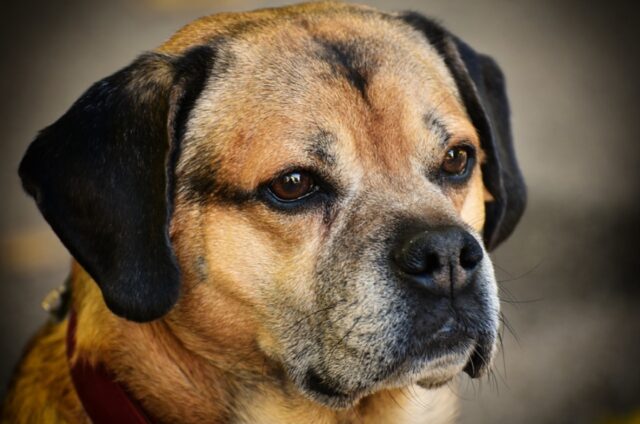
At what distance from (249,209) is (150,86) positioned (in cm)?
57

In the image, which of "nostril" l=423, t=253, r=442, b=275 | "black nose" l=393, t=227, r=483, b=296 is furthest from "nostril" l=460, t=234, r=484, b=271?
"nostril" l=423, t=253, r=442, b=275

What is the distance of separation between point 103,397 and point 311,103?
4.19 ft

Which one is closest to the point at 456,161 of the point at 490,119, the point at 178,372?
the point at 490,119

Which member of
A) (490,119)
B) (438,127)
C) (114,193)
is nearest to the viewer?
(114,193)

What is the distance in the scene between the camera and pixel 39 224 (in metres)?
7.74

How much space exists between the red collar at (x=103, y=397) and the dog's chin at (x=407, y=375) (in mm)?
596

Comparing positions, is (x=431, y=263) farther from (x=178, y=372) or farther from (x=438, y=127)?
Result: (x=178, y=372)

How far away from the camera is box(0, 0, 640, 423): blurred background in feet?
22.0

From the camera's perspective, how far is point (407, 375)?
3.36 m

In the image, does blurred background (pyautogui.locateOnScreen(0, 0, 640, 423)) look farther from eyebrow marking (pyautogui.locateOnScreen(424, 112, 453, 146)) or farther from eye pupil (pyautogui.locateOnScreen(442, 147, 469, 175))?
eyebrow marking (pyautogui.locateOnScreen(424, 112, 453, 146))

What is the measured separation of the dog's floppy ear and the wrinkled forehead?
0.81 feet

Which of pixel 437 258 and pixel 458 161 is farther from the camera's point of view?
pixel 458 161

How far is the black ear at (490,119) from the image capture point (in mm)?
4078

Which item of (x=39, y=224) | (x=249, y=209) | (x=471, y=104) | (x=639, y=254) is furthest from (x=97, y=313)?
(x=639, y=254)
